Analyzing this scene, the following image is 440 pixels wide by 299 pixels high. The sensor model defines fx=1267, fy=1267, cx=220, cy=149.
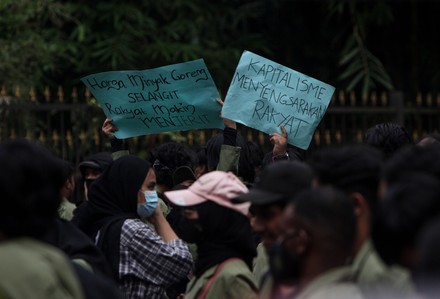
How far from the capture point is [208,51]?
49.4 ft

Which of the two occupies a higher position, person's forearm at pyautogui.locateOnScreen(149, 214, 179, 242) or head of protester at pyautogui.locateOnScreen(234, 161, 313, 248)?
head of protester at pyautogui.locateOnScreen(234, 161, 313, 248)

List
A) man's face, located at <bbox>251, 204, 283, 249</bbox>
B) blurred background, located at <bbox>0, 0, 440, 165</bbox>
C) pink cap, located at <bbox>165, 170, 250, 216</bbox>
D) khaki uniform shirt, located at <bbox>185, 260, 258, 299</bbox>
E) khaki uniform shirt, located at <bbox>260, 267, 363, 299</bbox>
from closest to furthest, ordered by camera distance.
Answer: khaki uniform shirt, located at <bbox>260, 267, 363, 299</bbox>
man's face, located at <bbox>251, 204, 283, 249</bbox>
khaki uniform shirt, located at <bbox>185, 260, 258, 299</bbox>
pink cap, located at <bbox>165, 170, 250, 216</bbox>
blurred background, located at <bbox>0, 0, 440, 165</bbox>

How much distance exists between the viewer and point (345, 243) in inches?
157

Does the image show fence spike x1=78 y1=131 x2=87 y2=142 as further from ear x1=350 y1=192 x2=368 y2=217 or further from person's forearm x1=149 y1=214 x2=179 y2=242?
ear x1=350 y1=192 x2=368 y2=217

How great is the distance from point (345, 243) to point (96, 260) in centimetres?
165

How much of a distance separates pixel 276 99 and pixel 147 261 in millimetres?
1705

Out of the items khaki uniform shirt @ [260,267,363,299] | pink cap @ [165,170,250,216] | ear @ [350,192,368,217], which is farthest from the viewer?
pink cap @ [165,170,250,216]

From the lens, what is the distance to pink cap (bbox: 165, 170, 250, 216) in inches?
214

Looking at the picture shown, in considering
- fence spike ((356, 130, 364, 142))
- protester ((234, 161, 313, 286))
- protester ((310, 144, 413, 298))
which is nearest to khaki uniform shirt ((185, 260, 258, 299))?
protester ((234, 161, 313, 286))

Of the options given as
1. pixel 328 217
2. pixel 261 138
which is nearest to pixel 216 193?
pixel 328 217

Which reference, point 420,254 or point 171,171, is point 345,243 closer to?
point 420,254

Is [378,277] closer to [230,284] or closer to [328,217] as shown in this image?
[328,217]

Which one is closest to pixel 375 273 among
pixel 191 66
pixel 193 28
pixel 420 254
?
pixel 420 254

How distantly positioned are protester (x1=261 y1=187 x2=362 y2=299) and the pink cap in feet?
4.58
